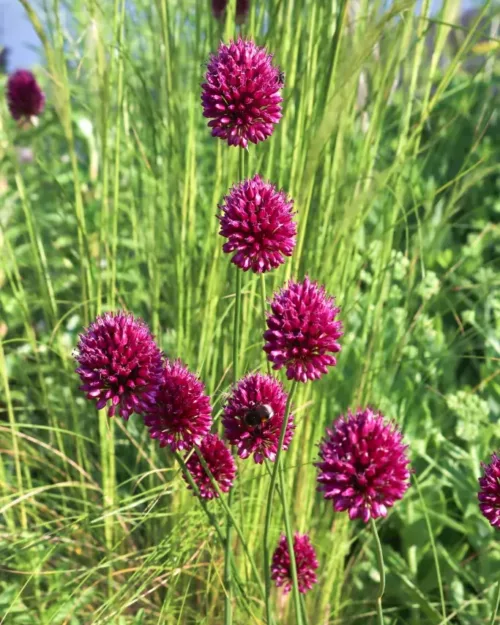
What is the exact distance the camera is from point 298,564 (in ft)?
3.83

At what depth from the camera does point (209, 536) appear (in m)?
1.25

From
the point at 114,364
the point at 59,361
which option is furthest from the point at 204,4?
the point at 114,364

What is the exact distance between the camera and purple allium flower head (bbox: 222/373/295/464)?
2.90 feet

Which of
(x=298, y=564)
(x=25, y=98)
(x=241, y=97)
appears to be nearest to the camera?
(x=241, y=97)

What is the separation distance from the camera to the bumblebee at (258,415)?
86 centimetres

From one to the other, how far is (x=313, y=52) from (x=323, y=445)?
0.74 m

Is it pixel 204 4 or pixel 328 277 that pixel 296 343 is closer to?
pixel 328 277

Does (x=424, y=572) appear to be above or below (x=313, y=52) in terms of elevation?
below

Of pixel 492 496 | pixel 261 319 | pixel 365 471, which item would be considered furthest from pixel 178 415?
pixel 261 319

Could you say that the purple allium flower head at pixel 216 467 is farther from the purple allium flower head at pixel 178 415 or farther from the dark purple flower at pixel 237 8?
the dark purple flower at pixel 237 8

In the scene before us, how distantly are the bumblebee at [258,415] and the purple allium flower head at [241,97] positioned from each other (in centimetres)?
32

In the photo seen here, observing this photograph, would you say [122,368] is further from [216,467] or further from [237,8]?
[237,8]

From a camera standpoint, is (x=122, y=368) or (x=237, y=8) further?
(x=237, y=8)

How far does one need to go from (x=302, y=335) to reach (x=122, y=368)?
0.65 feet
